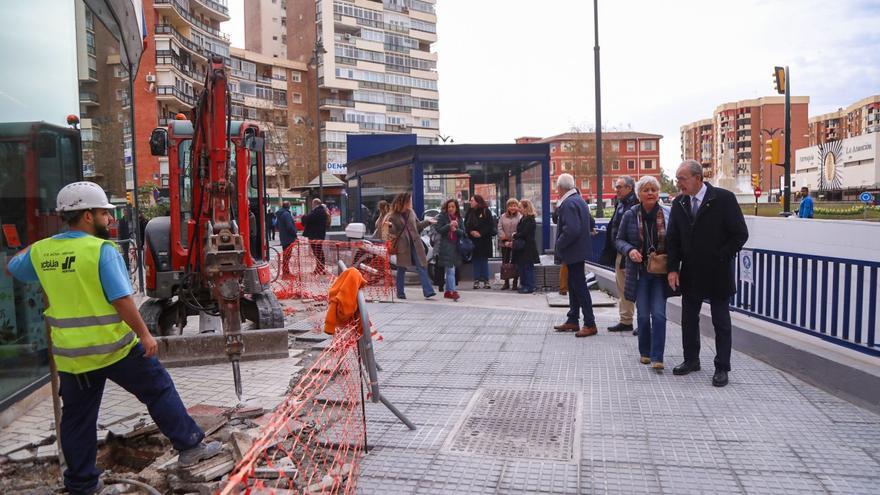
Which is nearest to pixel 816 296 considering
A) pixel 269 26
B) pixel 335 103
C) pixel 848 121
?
pixel 335 103

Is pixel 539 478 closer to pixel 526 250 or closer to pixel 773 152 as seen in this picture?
pixel 526 250

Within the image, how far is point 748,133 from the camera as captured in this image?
496ft

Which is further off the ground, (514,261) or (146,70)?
(146,70)

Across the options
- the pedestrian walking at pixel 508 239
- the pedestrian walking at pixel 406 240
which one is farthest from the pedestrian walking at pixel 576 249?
the pedestrian walking at pixel 508 239

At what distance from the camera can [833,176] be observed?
7094 cm

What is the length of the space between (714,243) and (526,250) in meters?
6.44

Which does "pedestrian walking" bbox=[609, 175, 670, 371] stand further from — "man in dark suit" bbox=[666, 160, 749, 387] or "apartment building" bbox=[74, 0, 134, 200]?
"apartment building" bbox=[74, 0, 134, 200]

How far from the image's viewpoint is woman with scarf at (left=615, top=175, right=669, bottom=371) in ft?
21.3

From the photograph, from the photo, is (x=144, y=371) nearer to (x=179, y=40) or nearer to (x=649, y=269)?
(x=649, y=269)

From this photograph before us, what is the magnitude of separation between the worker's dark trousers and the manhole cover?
186cm

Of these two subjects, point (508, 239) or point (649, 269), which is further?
point (508, 239)

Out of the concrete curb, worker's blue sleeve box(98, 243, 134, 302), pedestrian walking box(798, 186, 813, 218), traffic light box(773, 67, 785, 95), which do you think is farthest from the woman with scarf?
traffic light box(773, 67, 785, 95)

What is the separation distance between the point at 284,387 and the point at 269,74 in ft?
251

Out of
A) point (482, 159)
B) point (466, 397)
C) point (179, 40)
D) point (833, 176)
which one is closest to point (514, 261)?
point (482, 159)
